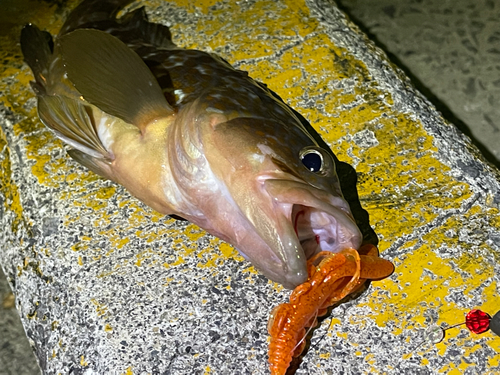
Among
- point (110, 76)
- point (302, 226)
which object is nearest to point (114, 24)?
point (110, 76)

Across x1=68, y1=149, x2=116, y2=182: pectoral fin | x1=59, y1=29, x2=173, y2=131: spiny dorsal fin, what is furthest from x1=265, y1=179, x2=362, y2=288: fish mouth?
x1=68, y1=149, x2=116, y2=182: pectoral fin

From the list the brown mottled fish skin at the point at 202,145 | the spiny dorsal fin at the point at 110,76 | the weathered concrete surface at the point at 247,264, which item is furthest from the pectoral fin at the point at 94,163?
the spiny dorsal fin at the point at 110,76

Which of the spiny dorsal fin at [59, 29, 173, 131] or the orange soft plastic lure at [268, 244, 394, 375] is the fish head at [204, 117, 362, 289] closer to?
the orange soft plastic lure at [268, 244, 394, 375]

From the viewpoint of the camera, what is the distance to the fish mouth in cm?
192

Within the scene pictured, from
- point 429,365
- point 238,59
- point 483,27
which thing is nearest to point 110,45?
point 238,59

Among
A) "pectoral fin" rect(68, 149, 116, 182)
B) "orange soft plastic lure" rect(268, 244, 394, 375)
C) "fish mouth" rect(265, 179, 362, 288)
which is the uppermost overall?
"fish mouth" rect(265, 179, 362, 288)

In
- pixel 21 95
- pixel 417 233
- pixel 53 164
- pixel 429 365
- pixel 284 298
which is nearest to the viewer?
pixel 429 365

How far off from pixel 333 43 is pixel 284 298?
5.26ft

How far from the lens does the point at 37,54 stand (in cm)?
316

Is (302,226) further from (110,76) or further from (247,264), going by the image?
(110,76)

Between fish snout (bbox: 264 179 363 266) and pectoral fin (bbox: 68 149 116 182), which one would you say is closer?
fish snout (bbox: 264 179 363 266)

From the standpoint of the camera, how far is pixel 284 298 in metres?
2.38

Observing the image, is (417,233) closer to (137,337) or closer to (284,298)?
(284,298)

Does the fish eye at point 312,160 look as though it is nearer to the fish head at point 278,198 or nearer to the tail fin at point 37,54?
the fish head at point 278,198
